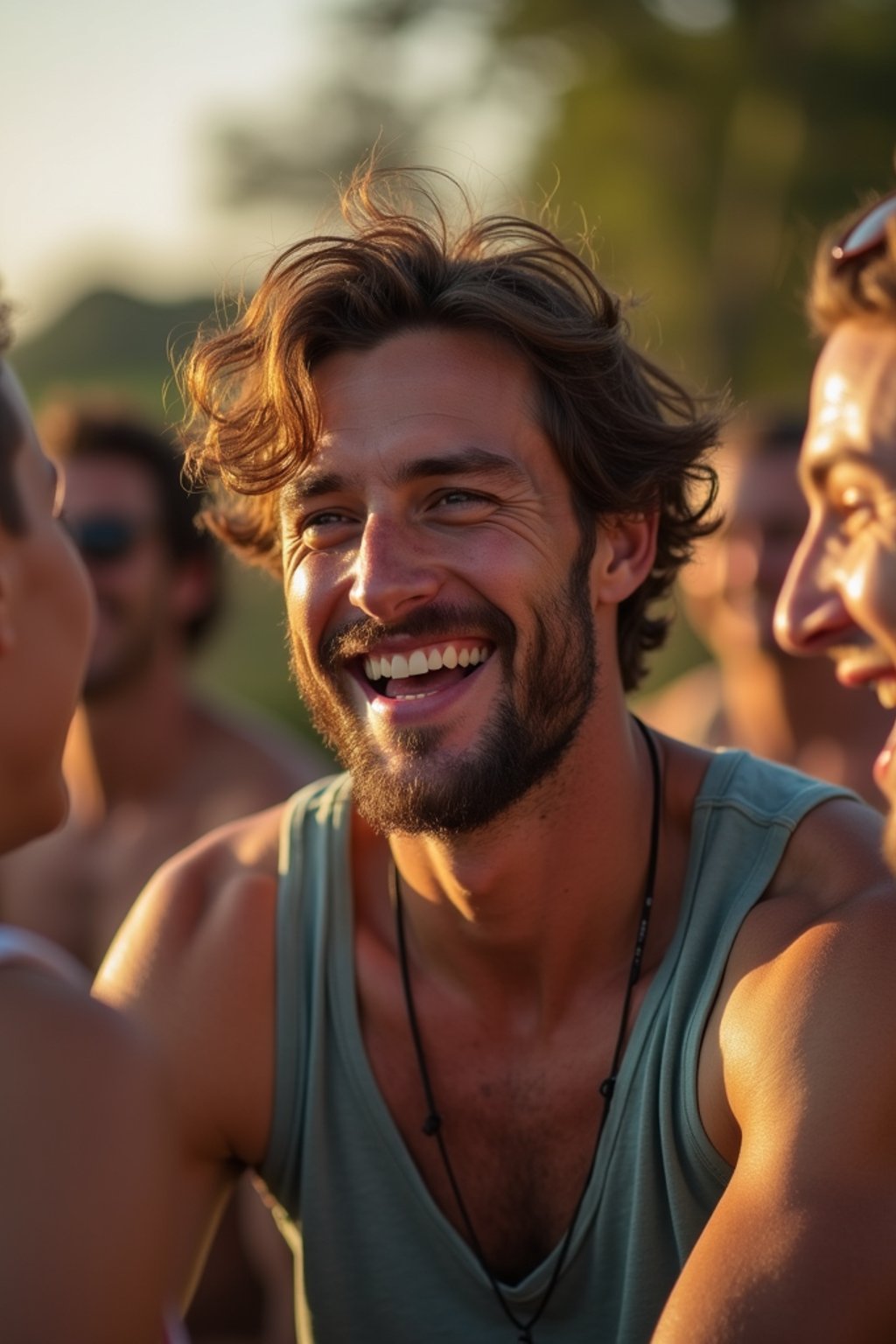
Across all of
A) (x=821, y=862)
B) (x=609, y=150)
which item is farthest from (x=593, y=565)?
(x=609, y=150)

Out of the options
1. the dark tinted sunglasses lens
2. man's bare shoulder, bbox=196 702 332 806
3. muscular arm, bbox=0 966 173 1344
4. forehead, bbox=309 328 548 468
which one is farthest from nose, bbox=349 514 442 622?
the dark tinted sunglasses lens

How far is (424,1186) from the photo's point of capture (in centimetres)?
311

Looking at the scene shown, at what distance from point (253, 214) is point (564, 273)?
75.7ft

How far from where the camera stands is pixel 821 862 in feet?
9.83

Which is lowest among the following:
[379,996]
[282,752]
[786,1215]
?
[786,1215]

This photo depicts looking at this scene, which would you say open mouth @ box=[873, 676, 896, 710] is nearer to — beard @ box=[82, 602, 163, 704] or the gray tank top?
the gray tank top

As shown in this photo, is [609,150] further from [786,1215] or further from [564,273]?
[786,1215]

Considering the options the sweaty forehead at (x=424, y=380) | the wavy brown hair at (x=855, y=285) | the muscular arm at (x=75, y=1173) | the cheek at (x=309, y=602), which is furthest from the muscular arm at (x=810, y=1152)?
the sweaty forehead at (x=424, y=380)

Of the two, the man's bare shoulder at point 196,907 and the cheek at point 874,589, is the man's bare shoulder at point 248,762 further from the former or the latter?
the cheek at point 874,589

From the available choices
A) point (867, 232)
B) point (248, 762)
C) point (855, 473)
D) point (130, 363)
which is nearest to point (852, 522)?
point (855, 473)

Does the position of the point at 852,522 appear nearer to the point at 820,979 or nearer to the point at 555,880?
the point at 820,979

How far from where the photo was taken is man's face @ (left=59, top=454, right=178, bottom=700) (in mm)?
6590

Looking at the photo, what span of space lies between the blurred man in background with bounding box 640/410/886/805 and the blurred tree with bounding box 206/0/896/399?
14984 millimetres

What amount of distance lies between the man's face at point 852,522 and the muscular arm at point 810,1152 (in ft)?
0.97
